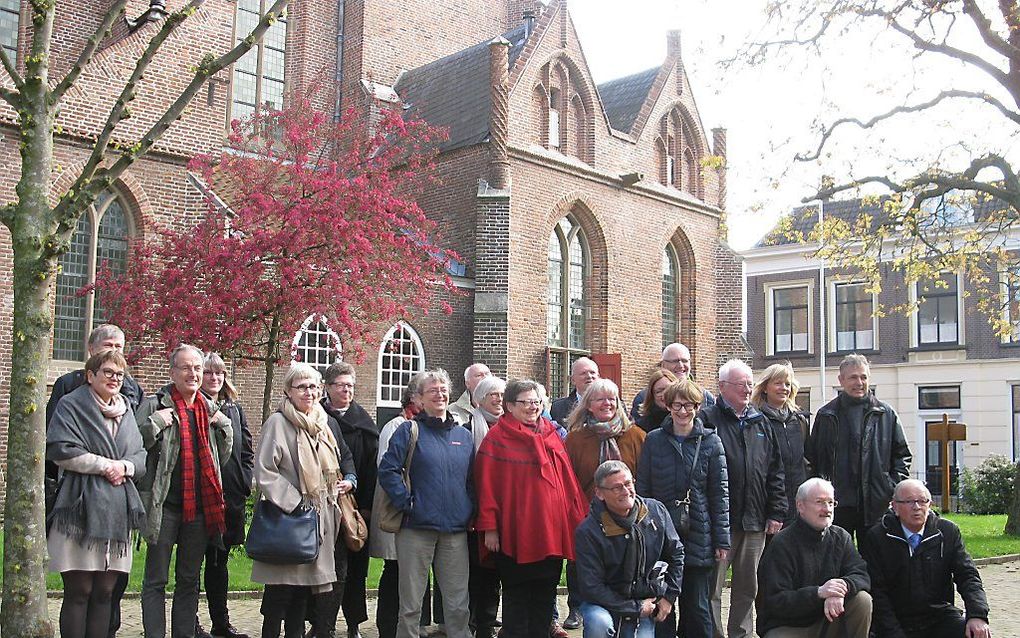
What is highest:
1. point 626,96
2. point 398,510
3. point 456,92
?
point 626,96

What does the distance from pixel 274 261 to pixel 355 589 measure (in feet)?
24.6

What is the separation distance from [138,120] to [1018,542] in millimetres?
15189

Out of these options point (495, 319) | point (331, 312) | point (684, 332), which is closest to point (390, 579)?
point (331, 312)

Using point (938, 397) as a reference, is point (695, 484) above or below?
below

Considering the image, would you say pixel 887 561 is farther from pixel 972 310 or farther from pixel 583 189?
pixel 972 310

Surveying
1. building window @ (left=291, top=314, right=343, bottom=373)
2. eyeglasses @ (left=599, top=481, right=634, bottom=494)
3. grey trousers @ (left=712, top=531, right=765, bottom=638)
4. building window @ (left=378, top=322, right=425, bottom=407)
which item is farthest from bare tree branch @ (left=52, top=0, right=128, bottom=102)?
building window @ (left=378, top=322, right=425, bottom=407)

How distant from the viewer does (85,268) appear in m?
16.9

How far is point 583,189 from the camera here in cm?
2362

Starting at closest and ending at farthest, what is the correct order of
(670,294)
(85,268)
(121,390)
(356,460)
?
(121,390), (356,460), (85,268), (670,294)

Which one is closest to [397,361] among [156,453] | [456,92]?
[456,92]

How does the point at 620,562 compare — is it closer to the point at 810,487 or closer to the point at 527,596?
the point at 527,596

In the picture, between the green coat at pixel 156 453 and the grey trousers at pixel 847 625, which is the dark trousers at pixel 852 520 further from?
the green coat at pixel 156 453

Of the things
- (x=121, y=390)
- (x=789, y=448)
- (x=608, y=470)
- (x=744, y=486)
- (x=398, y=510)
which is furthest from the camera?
(x=789, y=448)

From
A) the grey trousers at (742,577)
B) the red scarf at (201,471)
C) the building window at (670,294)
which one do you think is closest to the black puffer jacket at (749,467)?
the grey trousers at (742,577)
